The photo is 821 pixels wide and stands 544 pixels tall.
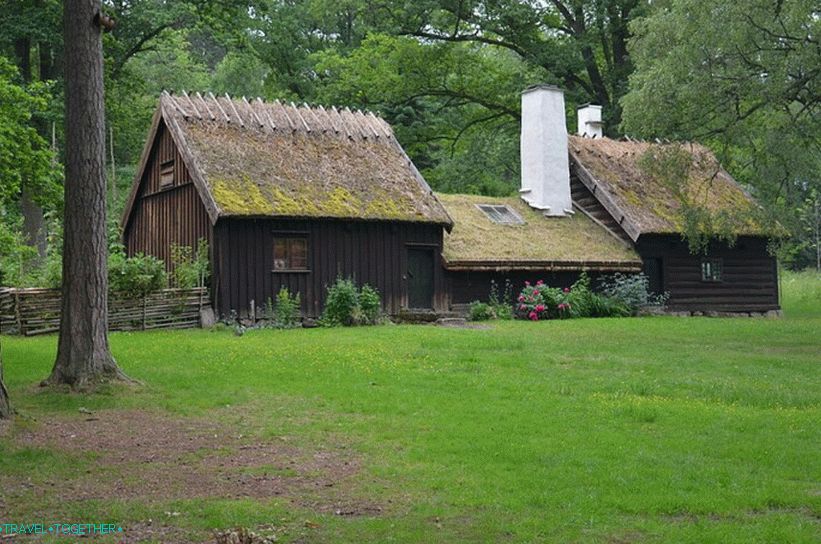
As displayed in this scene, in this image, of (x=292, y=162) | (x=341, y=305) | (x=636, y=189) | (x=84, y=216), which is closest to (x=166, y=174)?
(x=292, y=162)

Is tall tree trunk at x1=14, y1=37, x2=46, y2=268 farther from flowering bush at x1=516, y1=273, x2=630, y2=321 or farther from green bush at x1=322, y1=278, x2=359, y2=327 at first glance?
flowering bush at x1=516, y1=273, x2=630, y2=321

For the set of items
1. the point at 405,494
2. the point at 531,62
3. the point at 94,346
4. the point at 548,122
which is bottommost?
the point at 405,494

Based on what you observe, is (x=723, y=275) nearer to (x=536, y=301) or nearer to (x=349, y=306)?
(x=536, y=301)

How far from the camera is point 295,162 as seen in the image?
2566 centimetres

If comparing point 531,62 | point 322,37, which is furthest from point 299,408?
point 322,37

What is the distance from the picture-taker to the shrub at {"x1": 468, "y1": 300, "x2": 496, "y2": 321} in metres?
26.4

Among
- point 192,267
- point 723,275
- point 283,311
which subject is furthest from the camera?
point 723,275

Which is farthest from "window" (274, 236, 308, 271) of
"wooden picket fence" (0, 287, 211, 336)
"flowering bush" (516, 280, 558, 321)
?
"flowering bush" (516, 280, 558, 321)

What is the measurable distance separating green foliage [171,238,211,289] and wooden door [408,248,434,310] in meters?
5.94

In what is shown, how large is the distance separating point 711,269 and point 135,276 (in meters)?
20.0

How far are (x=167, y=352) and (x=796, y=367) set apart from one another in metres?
10.6

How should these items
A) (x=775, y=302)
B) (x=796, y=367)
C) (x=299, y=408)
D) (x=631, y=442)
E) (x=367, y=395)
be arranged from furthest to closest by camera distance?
(x=775, y=302) → (x=796, y=367) → (x=367, y=395) → (x=299, y=408) → (x=631, y=442)

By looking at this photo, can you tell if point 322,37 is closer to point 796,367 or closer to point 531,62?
point 531,62

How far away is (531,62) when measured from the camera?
4019 cm
